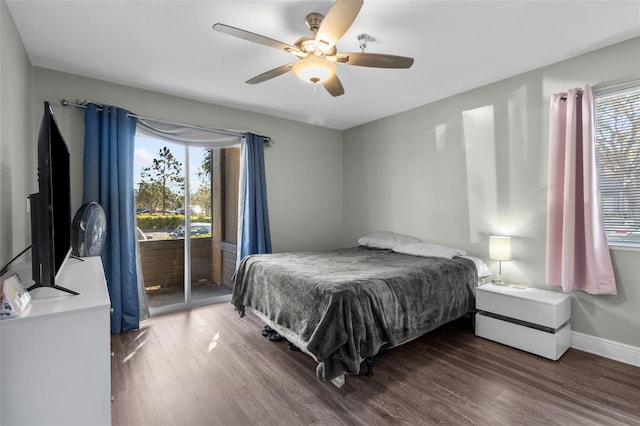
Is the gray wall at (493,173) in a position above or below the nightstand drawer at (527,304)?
above

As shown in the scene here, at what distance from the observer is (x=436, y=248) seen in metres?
3.48

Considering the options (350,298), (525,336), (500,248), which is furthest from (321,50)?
(525,336)

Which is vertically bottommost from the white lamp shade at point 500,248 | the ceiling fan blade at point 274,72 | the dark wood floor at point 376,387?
the dark wood floor at point 376,387

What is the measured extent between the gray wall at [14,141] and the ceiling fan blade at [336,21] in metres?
1.88

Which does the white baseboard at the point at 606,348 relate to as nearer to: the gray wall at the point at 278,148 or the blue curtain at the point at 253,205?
the gray wall at the point at 278,148

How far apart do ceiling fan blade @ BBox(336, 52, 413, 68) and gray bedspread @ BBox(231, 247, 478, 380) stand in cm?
156

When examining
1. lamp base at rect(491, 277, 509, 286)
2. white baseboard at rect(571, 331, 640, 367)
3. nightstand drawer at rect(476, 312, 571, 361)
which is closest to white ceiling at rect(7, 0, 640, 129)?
lamp base at rect(491, 277, 509, 286)

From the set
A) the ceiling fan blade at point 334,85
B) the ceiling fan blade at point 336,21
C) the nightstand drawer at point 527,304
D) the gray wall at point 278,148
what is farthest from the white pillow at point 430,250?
the ceiling fan blade at point 336,21

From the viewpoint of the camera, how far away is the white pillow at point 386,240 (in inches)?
157

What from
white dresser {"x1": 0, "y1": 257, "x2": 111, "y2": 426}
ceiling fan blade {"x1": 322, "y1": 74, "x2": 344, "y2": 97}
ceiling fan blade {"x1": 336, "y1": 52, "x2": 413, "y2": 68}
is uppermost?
ceiling fan blade {"x1": 336, "y1": 52, "x2": 413, "y2": 68}

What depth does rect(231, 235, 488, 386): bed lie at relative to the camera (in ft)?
6.83

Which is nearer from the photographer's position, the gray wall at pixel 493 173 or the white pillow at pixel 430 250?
the gray wall at pixel 493 173

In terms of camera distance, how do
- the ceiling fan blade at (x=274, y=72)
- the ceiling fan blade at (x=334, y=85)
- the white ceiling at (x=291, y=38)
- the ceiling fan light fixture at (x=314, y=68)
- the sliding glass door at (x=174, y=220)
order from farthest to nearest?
1. the sliding glass door at (x=174, y=220)
2. the ceiling fan blade at (x=334, y=85)
3. the ceiling fan blade at (x=274, y=72)
4. the white ceiling at (x=291, y=38)
5. the ceiling fan light fixture at (x=314, y=68)

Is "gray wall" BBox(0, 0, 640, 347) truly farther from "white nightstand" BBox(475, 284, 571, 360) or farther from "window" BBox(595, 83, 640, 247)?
"white nightstand" BBox(475, 284, 571, 360)
